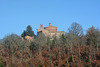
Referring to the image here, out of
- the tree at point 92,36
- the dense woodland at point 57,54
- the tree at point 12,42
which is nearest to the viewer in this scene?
the dense woodland at point 57,54

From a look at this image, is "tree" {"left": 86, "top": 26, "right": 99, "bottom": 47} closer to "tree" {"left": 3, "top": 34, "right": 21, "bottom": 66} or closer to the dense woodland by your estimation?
the dense woodland

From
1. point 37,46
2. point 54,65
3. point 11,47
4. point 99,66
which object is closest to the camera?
point 99,66

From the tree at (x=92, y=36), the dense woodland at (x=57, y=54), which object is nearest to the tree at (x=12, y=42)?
the dense woodland at (x=57, y=54)

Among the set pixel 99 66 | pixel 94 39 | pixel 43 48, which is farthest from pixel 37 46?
pixel 99 66

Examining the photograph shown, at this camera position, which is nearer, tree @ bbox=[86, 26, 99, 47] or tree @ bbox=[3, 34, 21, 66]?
tree @ bbox=[86, 26, 99, 47]

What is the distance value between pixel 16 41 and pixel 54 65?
336 inches

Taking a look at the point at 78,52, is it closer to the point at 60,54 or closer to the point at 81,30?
the point at 60,54

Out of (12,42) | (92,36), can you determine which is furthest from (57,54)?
(12,42)

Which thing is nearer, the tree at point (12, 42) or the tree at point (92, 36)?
the tree at point (92, 36)

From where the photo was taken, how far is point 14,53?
78.3 feet

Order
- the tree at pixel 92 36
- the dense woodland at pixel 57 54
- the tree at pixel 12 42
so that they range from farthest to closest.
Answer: the tree at pixel 12 42, the tree at pixel 92 36, the dense woodland at pixel 57 54

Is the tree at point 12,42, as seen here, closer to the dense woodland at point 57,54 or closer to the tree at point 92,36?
the dense woodland at point 57,54

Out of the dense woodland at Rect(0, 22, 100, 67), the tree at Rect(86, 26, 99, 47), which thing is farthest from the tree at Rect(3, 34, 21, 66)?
the tree at Rect(86, 26, 99, 47)

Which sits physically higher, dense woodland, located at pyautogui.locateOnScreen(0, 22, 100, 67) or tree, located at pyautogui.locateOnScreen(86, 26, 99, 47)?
tree, located at pyautogui.locateOnScreen(86, 26, 99, 47)
